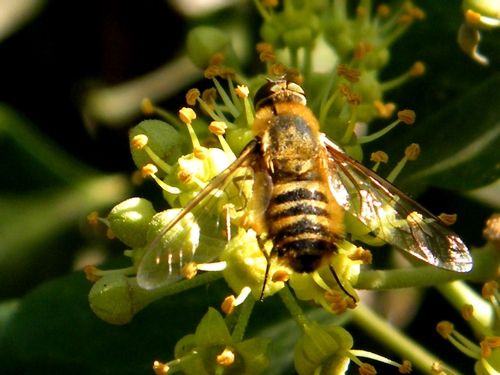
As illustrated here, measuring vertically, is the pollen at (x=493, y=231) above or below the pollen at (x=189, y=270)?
below

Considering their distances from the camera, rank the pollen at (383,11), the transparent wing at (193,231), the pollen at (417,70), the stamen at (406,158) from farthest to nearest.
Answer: the pollen at (383,11) → the pollen at (417,70) → the stamen at (406,158) → the transparent wing at (193,231)

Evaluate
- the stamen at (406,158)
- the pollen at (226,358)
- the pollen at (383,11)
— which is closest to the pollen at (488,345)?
the stamen at (406,158)

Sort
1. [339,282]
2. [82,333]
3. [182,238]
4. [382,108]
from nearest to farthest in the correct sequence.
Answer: [182,238] < [339,282] < [382,108] < [82,333]

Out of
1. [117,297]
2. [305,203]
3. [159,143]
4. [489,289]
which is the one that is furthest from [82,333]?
[489,289]

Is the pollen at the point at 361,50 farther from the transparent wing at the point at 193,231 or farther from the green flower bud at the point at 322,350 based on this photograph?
the green flower bud at the point at 322,350

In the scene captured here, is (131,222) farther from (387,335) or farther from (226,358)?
Result: (387,335)

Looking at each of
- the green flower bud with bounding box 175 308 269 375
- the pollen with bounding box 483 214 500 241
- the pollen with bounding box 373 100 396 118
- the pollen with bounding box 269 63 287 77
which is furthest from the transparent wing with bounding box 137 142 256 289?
the pollen with bounding box 483 214 500 241

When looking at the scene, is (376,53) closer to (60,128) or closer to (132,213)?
(132,213)
